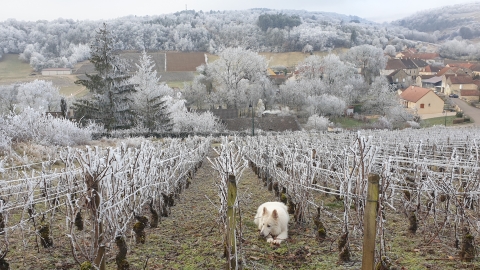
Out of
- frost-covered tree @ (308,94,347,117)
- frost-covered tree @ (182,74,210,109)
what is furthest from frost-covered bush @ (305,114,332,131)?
frost-covered tree @ (182,74,210,109)

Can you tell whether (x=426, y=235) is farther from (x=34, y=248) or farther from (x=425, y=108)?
(x=425, y=108)

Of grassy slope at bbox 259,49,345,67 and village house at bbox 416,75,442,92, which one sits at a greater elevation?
grassy slope at bbox 259,49,345,67

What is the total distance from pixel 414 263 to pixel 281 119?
120 ft

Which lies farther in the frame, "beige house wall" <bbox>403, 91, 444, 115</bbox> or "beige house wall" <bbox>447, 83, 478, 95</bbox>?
"beige house wall" <bbox>447, 83, 478, 95</bbox>

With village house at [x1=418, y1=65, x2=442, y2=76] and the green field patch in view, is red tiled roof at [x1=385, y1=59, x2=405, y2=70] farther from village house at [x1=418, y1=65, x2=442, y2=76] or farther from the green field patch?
the green field patch

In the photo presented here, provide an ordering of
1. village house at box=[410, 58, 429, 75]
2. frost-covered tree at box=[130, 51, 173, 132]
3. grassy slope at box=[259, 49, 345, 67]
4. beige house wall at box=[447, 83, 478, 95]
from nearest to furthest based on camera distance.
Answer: frost-covered tree at box=[130, 51, 173, 132] < beige house wall at box=[447, 83, 478, 95] < village house at box=[410, 58, 429, 75] < grassy slope at box=[259, 49, 345, 67]

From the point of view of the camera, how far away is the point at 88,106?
2856 centimetres

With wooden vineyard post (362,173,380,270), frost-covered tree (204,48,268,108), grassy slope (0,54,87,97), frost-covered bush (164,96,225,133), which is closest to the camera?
wooden vineyard post (362,173,380,270)

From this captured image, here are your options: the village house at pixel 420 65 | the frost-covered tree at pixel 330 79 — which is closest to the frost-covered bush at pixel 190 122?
the frost-covered tree at pixel 330 79

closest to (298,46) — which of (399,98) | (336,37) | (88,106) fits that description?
(336,37)

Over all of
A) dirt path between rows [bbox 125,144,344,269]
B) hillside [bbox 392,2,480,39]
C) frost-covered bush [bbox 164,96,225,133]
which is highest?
hillside [bbox 392,2,480,39]

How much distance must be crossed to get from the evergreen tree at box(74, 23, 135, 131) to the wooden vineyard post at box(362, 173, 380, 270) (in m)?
27.2

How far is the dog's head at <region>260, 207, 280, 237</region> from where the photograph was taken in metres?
5.88

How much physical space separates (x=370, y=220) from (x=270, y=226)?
2.37 meters
